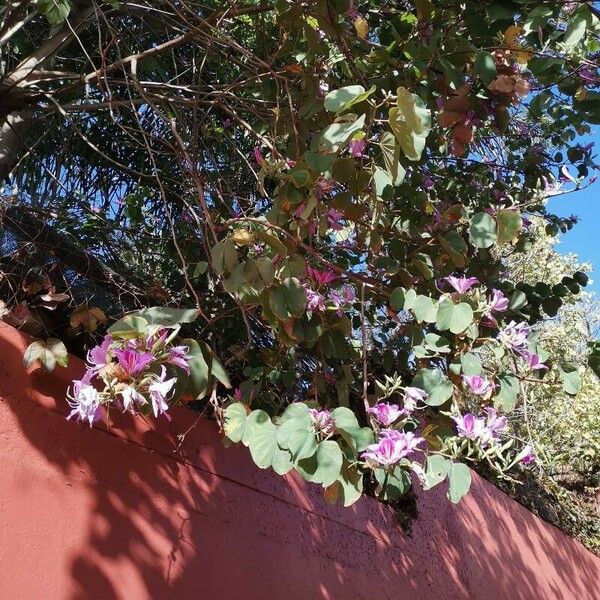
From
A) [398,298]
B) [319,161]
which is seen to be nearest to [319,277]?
[398,298]

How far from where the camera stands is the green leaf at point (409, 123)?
169cm

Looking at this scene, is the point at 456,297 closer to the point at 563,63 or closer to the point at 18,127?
the point at 563,63

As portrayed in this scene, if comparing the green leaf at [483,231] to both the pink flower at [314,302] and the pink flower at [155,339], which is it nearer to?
the pink flower at [314,302]

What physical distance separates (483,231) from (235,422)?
3.16 feet

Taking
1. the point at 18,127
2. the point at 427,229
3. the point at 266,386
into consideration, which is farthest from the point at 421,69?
the point at 18,127

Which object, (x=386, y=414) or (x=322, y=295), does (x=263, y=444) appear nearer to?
(x=386, y=414)

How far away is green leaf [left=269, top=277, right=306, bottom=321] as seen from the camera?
193 cm

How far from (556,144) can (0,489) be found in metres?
3.41

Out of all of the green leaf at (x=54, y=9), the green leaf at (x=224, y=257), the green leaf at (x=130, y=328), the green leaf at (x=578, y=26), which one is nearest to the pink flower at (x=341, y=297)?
the green leaf at (x=224, y=257)

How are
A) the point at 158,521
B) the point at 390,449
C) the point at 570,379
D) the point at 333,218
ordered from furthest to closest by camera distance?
the point at 333,218
the point at 158,521
the point at 570,379
the point at 390,449

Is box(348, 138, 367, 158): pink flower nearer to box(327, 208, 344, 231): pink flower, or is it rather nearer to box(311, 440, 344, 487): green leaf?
box(327, 208, 344, 231): pink flower

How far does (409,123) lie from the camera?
171 centimetres

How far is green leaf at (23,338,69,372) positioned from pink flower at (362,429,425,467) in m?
0.95

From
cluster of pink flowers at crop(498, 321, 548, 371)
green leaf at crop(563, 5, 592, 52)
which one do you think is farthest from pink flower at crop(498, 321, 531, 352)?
green leaf at crop(563, 5, 592, 52)
